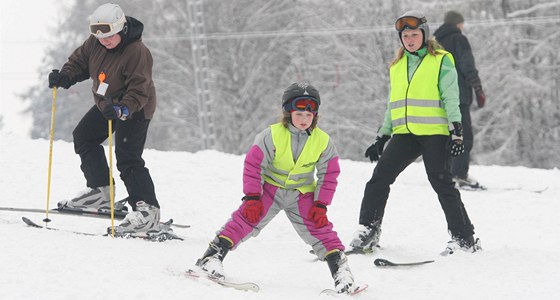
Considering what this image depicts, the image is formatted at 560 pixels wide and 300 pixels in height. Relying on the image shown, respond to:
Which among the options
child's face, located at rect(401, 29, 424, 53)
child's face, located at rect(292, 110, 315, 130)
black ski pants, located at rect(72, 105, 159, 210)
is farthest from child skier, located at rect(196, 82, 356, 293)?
black ski pants, located at rect(72, 105, 159, 210)

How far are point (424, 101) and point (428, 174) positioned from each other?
0.55 m

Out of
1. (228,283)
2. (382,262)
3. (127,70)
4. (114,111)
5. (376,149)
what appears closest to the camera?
(228,283)

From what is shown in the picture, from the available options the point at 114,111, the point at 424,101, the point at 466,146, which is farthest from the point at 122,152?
the point at 466,146

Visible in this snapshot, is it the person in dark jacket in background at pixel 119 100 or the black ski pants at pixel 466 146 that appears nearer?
the person in dark jacket in background at pixel 119 100

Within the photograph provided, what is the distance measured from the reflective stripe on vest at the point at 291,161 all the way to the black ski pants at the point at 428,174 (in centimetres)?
125

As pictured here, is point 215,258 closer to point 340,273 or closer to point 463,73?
point 340,273

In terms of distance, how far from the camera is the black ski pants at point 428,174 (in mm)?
5973

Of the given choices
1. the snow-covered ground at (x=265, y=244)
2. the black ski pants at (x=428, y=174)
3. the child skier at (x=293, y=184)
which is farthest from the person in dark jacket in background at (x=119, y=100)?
the black ski pants at (x=428, y=174)

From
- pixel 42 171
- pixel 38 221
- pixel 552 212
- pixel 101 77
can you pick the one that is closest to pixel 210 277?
pixel 101 77

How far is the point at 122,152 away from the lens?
621 cm

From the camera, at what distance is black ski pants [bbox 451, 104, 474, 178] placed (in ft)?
30.2

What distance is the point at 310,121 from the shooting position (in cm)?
487

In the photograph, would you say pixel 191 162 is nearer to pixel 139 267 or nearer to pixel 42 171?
pixel 42 171

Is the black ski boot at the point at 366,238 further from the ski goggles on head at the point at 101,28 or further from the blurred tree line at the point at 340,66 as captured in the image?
the blurred tree line at the point at 340,66
